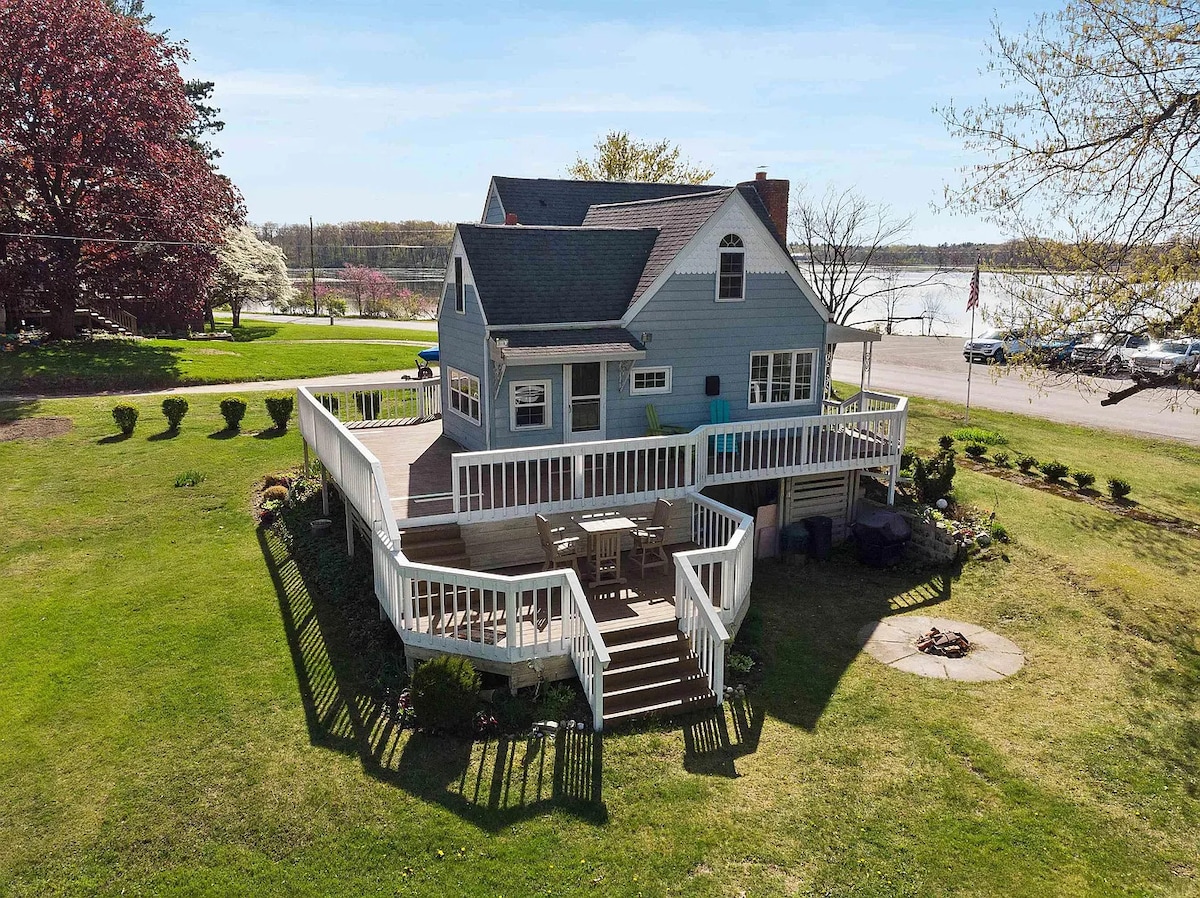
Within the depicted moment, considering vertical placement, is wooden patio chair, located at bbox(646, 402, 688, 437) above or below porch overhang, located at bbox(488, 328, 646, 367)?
below

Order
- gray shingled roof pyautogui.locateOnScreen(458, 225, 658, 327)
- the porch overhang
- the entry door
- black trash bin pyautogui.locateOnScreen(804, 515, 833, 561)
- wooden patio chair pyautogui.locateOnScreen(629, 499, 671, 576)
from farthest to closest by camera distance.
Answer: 1. black trash bin pyautogui.locateOnScreen(804, 515, 833, 561)
2. the entry door
3. gray shingled roof pyautogui.locateOnScreen(458, 225, 658, 327)
4. the porch overhang
5. wooden patio chair pyautogui.locateOnScreen(629, 499, 671, 576)

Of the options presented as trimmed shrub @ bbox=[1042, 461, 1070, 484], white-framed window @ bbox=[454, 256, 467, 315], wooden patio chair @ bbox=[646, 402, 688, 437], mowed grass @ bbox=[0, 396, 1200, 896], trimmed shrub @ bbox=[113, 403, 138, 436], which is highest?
white-framed window @ bbox=[454, 256, 467, 315]

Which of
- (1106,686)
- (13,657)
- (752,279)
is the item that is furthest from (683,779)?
(752,279)

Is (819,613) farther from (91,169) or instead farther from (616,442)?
(91,169)

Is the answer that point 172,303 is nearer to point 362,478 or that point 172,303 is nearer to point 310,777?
point 362,478

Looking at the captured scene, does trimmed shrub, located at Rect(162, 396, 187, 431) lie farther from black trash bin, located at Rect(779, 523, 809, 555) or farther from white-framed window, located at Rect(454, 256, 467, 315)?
black trash bin, located at Rect(779, 523, 809, 555)

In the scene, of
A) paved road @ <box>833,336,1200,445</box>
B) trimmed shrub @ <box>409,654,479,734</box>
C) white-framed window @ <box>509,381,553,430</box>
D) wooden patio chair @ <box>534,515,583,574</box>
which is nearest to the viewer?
trimmed shrub @ <box>409,654,479,734</box>

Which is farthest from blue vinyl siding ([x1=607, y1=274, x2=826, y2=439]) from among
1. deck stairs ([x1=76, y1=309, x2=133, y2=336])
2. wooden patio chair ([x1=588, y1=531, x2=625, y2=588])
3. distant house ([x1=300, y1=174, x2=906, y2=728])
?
deck stairs ([x1=76, y1=309, x2=133, y2=336])
